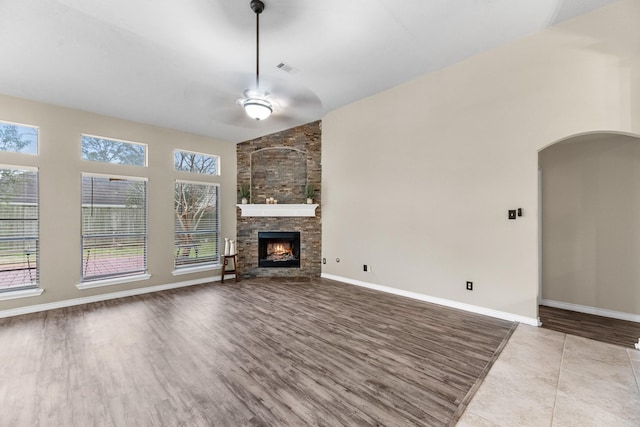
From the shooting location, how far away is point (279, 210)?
599 centimetres

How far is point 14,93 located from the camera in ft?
12.4

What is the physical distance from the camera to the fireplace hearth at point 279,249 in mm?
Answer: 6129

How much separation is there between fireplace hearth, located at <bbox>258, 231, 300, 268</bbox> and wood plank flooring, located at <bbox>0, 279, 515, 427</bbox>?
6.38 ft

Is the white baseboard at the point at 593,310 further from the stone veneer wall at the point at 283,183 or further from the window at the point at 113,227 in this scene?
the window at the point at 113,227

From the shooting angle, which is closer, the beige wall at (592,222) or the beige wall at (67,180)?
the beige wall at (592,222)

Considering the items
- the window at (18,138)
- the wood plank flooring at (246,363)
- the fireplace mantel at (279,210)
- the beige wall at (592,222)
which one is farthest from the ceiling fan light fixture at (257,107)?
the beige wall at (592,222)

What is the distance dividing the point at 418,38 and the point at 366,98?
6.10ft

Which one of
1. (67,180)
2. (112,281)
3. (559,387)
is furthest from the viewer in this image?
(112,281)

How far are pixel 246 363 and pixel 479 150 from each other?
154 inches

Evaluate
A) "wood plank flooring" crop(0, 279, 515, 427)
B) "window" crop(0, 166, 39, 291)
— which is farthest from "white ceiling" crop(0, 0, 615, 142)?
"wood plank flooring" crop(0, 279, 515, 427)

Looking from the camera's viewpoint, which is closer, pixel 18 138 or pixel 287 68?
pixel 287 68

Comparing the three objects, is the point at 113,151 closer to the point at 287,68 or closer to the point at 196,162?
the point at 196,162

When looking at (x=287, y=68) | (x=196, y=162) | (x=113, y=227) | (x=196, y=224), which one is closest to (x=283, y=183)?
(x=196, y=162)

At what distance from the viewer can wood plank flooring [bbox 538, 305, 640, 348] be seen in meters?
3.01
